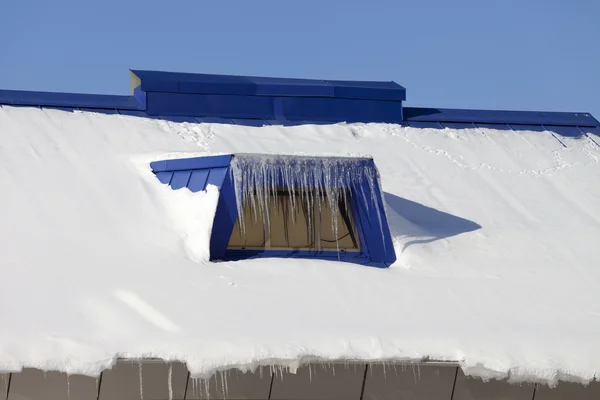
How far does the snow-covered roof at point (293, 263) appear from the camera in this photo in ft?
23.1

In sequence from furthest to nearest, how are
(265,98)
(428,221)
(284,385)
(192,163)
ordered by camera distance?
(265,98) < (428,221) < (192,163) < (284,385)

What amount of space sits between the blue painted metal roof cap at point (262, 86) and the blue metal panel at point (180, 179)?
1.91 meters

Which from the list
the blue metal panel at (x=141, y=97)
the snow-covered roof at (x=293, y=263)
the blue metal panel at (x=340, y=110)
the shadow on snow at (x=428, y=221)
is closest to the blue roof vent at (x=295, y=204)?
the snow-covered roof at (x=293, y=263)

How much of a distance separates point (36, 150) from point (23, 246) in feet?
5.82

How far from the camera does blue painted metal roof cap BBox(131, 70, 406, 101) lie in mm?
11102

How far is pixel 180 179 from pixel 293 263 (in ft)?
4.68

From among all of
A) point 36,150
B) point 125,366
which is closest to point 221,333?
point 125,366

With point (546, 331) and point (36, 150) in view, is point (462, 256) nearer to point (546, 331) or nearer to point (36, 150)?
point (546, 331)

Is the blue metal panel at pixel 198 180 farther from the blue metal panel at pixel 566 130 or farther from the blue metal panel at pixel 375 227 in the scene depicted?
the blue metal panel at pixel 566 130

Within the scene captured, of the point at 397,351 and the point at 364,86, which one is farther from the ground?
the point at 364,86

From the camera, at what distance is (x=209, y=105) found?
11.1 m

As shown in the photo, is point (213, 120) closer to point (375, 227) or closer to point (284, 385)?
point (375, 227)

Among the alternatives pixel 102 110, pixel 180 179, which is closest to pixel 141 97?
pixel 102 110

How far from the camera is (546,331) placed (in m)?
7.78
